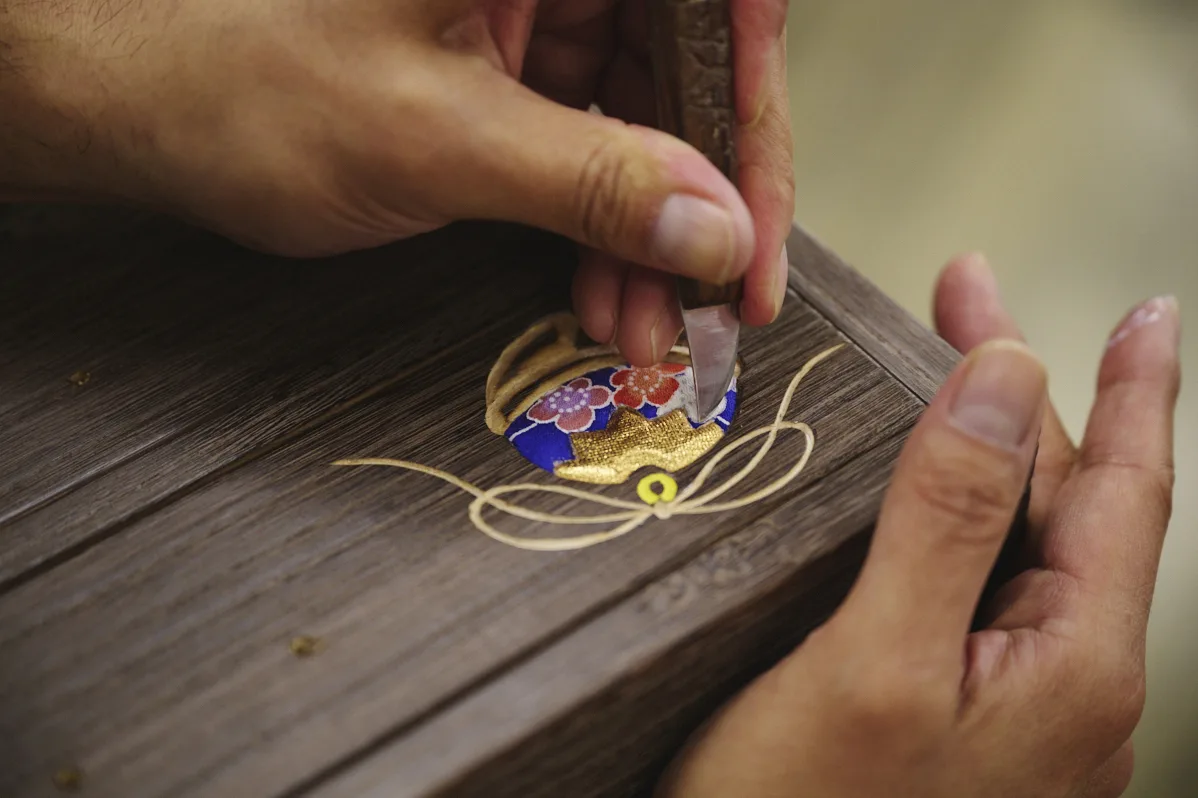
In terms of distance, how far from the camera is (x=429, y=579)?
0.61 metres

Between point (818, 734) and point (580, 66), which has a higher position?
point (580, 66)

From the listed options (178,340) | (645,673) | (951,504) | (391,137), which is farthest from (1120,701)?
(178,340)

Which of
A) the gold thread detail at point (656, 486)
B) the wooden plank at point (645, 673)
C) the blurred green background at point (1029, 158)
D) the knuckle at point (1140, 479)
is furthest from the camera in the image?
the blurred green background at point (1029, 158)

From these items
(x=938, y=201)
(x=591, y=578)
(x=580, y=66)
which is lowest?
(x=938, y=201)

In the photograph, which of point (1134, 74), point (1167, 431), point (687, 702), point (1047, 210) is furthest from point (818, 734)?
point (1134, 74)

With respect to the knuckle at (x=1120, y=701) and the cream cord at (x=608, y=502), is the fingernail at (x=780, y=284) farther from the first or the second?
the knuckle at (x=1120, y=701)

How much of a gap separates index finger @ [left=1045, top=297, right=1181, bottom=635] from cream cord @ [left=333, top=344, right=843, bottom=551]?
0.22 meters

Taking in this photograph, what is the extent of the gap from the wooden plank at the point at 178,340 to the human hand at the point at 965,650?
0.32 metres

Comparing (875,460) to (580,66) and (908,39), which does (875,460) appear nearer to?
(580,66)

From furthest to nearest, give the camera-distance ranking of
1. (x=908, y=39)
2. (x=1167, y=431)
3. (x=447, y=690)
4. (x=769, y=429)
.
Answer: (x=908, y=39)
(x=1167, y=431)
(x=769, y=429)
(x=447, y=690)

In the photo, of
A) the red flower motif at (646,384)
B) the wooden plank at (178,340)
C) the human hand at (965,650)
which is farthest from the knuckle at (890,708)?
the wooden plank at (178,340)

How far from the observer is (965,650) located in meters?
0.65

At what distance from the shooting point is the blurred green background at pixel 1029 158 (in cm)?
132

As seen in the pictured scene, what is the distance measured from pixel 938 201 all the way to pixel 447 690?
1.16m
